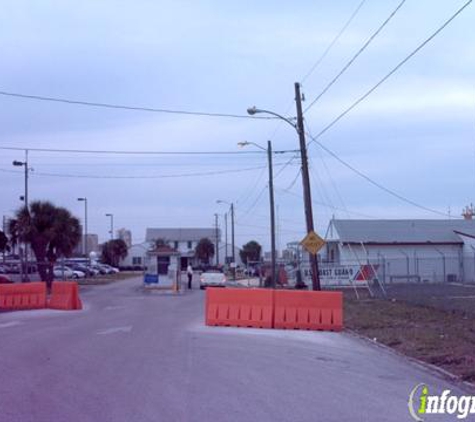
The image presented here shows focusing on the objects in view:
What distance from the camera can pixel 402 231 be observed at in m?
73.7

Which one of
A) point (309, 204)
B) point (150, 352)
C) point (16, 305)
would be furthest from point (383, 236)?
point (150, 352)

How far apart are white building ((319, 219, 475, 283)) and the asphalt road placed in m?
46.1

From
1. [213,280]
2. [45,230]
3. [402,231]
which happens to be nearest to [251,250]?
[402,231]

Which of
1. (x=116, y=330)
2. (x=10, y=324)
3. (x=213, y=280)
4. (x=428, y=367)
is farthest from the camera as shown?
(x=213, y=280)

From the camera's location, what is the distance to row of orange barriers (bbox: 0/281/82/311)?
3319cm

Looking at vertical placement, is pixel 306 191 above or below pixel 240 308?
above

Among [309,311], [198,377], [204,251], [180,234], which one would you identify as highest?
[180,234]

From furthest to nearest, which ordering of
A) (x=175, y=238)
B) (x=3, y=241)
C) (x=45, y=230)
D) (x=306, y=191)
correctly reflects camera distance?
(x=175, y=238) < (x=3, y=241) < (x=45, y=230) < (x=306, y=191)

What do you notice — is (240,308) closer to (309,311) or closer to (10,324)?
(309,311)

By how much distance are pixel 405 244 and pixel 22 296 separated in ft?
144

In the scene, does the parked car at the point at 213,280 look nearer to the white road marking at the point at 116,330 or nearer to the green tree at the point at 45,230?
the green tree at the point at 45,230

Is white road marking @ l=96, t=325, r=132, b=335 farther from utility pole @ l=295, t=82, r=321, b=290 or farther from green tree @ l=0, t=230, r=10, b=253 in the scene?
green tree @ l=0, t=230, r=10, b=253

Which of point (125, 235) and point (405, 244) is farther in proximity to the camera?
point (125, 235)

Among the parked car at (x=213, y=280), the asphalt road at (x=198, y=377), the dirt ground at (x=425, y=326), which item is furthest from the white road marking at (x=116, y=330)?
the parked car at (x=213, y=280)
